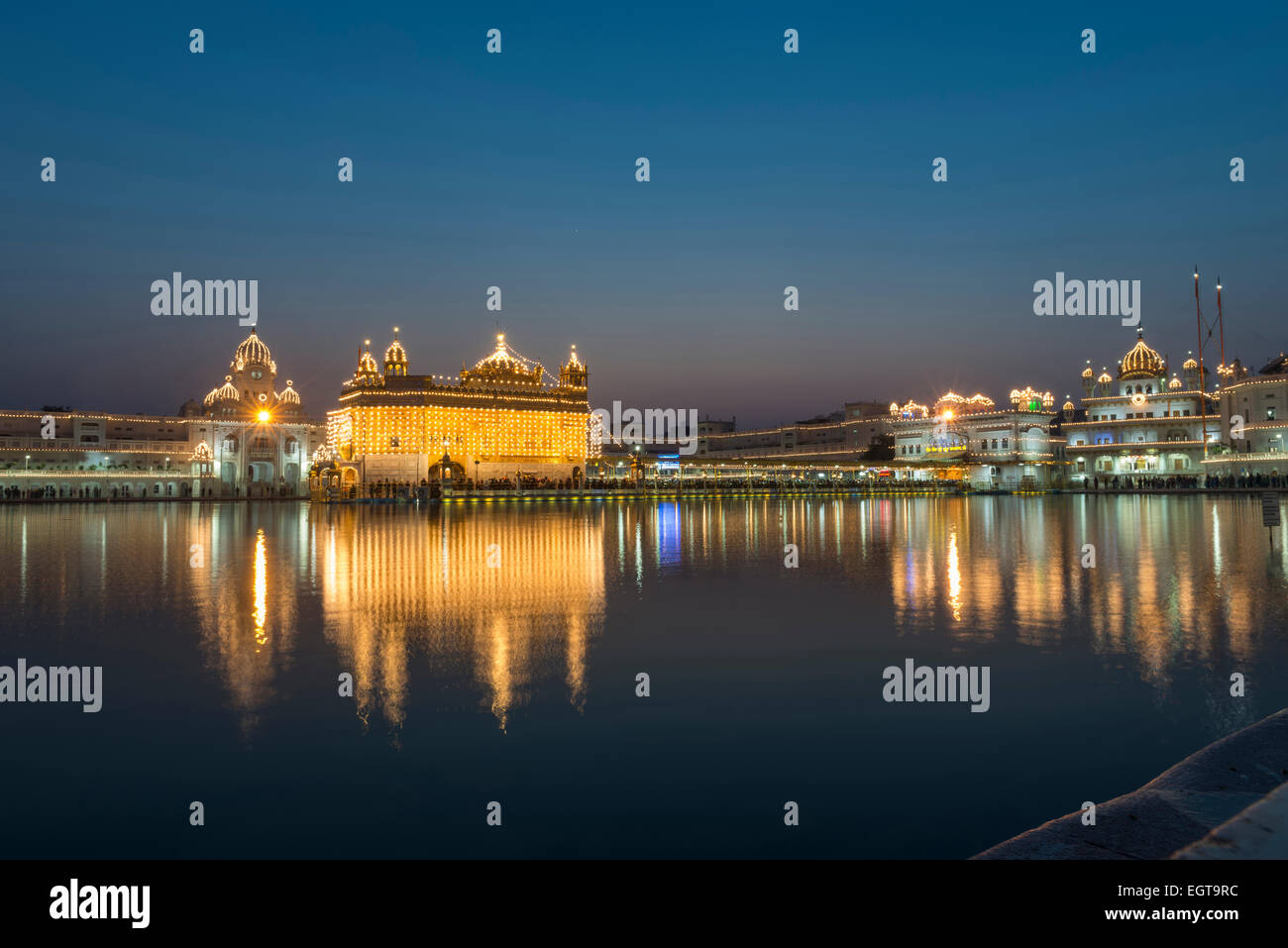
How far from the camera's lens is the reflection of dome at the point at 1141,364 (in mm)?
89125

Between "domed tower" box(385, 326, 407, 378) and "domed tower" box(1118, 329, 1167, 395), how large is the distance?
256 ft

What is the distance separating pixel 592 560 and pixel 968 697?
37.3 ft

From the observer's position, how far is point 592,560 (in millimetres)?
17703

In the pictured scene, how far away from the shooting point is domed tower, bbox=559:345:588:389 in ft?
339

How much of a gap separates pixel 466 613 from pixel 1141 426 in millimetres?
92616

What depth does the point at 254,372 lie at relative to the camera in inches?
3816

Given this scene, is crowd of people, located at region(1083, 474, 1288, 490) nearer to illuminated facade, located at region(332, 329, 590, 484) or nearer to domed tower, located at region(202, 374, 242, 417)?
illuminated facade, located at region(332, 329, 590, 484)

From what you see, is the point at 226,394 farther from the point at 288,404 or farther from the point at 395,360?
the point at 395,360

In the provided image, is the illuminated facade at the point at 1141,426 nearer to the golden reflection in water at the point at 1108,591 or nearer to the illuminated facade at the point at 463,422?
the illuminated facade at the point at 463,422

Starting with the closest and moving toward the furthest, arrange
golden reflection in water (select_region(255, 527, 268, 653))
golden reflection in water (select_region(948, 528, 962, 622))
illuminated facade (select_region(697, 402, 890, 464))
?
golden reflection in water (select_region(255, 527, 268, 653)), golden reflection in water (select_region(948, 528, 962, 622)), illuminated facade (select_region(697, 402, 890, 464))

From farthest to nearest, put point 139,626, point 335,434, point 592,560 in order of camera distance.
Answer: point 335,434 → point 592,560 → point 139,626

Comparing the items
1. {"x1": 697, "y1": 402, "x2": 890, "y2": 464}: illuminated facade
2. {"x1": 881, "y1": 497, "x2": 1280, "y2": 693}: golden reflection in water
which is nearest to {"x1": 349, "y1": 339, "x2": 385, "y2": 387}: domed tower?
{"x1": 697, "y1": 402, "x2": 890, "y2": 464}: illuminated facade
